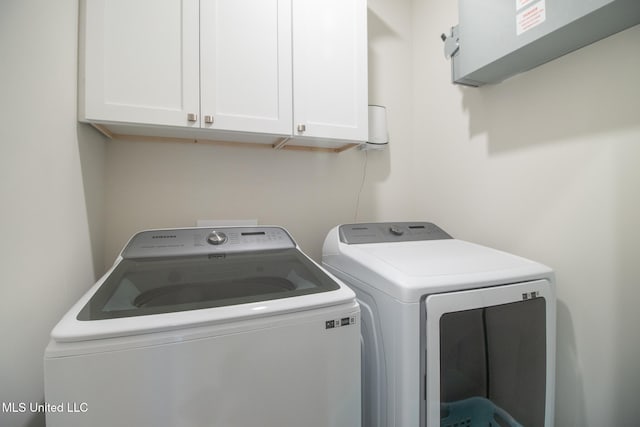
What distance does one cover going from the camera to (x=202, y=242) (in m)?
1.26

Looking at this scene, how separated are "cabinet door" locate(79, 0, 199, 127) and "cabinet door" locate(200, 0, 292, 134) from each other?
61 mm

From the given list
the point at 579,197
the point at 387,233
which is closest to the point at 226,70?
the point at 387,233

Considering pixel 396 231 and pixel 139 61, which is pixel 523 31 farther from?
pixel 139 61

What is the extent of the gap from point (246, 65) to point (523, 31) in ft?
3.75

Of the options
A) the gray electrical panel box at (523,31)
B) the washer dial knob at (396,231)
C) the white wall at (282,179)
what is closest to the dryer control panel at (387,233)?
the washer dial knob at (396,231)

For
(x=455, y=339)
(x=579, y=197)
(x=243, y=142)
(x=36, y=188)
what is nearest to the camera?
(x=36, y=188)

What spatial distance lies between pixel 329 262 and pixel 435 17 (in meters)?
1.73

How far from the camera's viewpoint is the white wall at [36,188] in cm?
75

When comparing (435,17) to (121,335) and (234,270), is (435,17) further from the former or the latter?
(121,335)

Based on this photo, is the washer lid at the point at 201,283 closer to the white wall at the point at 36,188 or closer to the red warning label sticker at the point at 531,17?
the white wall at the point at 36,188

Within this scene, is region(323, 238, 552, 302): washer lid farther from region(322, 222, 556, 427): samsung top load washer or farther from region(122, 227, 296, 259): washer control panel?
region(122, 227, 296, 259): washer control panel

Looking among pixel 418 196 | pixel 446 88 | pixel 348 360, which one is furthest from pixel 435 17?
pixel 348 360

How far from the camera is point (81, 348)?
0.62 m

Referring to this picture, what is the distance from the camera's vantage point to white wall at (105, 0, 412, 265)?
4.82 ft
